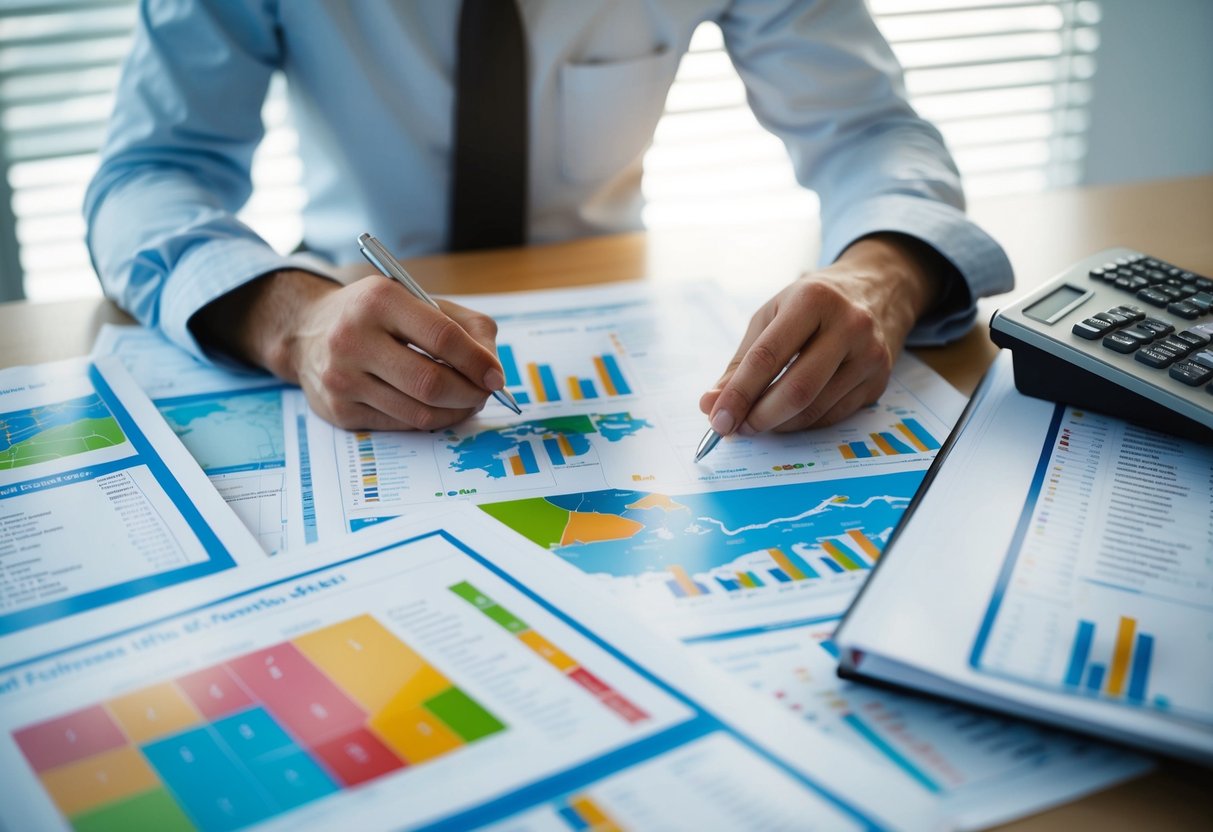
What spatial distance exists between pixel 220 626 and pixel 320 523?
107 mm

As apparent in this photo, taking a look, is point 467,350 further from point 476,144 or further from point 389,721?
point 476,144

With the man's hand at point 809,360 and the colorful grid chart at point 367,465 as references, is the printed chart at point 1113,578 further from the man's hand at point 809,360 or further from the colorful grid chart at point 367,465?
the colorful grid chart at point 367,465

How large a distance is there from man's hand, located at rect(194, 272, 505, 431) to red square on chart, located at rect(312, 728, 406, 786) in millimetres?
293

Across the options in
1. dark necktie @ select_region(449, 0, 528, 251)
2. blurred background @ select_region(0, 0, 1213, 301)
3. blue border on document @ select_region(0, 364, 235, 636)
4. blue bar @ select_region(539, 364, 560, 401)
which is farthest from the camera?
blurred background @ select_region(0, 0, 1213, 301)

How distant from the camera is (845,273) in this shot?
31.1 inches

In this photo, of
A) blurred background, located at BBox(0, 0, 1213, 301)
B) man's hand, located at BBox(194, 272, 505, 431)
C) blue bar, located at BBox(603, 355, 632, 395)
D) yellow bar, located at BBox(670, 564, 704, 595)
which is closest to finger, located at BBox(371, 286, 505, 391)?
man's hand, located at BBox(194, 272, 505, 431)

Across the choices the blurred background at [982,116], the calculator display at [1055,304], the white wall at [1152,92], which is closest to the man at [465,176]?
the calculator display at [1055,304]

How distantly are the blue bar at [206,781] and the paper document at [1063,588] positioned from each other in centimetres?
25

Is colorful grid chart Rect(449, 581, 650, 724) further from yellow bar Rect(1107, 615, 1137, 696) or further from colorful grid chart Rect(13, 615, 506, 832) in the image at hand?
yellow bar Rect(1107, 615, 1137, 696)

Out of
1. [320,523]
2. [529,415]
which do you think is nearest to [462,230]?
[529,415]

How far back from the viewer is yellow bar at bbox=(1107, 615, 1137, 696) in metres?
0.42

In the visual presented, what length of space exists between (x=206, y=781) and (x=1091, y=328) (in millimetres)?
582

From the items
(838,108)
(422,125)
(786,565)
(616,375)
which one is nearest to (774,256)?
(838,108)

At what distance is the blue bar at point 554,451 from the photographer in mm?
658
